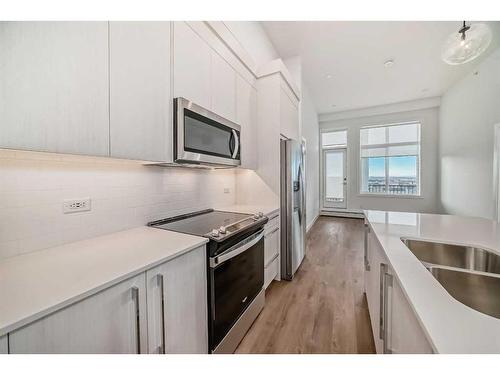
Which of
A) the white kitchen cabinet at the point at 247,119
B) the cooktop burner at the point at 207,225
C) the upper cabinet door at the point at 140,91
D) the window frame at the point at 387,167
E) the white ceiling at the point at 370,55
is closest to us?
the upper cabinet door at the point at 140,91

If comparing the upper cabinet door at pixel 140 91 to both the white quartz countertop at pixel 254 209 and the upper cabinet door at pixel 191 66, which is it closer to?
the upper cabinet door at pixel 191 66

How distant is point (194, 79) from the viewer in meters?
1.50

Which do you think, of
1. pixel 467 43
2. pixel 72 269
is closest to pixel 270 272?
pixel 72 269

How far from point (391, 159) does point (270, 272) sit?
570cm

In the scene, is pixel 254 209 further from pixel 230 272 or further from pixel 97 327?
pixel 97 327

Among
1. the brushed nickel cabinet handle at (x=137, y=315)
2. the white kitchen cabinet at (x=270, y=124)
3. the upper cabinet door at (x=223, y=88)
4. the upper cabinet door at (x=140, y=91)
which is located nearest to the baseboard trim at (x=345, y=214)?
the white kitchen cabinet at (x=270, y=124)

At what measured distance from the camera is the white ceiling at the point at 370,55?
2.80 metres

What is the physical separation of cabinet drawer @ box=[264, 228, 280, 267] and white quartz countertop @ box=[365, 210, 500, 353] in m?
1.01

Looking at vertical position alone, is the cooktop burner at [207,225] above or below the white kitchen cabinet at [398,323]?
above

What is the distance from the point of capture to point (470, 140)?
387 cm

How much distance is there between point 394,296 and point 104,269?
4.11ft

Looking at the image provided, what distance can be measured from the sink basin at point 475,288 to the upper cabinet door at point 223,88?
1.78 m

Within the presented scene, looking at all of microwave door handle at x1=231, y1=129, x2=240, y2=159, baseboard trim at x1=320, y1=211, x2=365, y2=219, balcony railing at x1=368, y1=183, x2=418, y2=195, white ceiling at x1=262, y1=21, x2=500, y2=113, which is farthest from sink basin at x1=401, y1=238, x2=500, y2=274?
balcony railing at x1=368, y1=183, x2=418, y2=195
